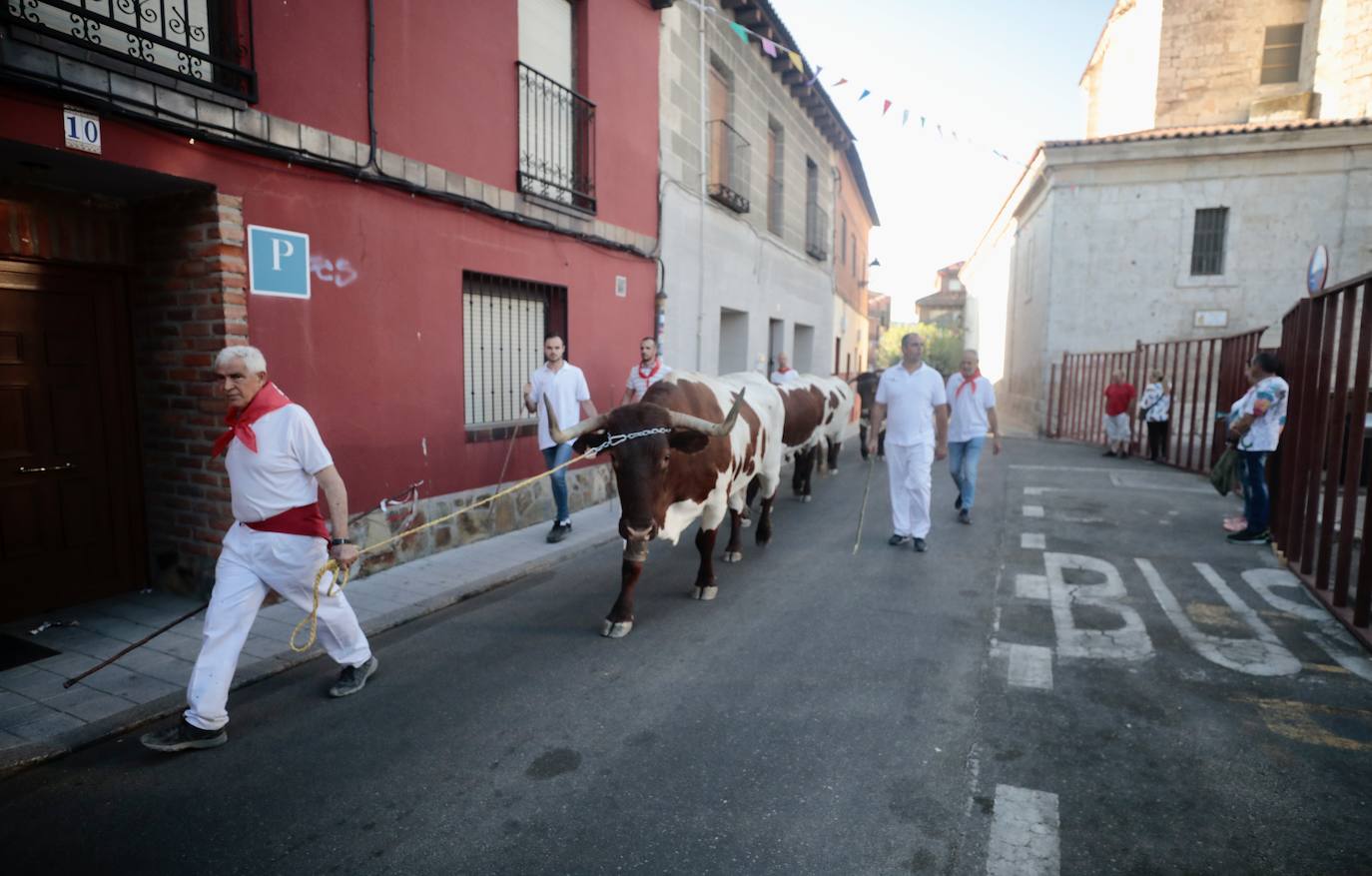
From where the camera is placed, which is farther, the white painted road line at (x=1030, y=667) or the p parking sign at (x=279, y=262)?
the p parking sign at (x=279, y=262)

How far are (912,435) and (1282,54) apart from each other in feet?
75.3

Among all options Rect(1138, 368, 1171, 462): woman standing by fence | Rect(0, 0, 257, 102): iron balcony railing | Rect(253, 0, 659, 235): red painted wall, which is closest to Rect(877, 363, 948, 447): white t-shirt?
Rect(253, 0, 659, 235): red painted wall

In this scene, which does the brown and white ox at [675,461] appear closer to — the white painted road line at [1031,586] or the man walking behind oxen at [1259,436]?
the white painted road line at [1031,586]

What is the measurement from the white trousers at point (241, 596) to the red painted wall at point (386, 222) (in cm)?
211

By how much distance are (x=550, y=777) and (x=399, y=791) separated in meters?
0.59

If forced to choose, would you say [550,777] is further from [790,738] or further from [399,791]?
[790,738]

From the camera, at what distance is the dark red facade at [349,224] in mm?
4570

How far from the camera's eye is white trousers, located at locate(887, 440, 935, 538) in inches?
266

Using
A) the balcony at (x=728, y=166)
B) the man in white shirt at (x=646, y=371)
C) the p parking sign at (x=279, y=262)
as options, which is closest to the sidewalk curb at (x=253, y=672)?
the man in white shirt at (x=646, y=371)

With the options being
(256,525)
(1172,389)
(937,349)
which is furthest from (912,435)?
(937,349)

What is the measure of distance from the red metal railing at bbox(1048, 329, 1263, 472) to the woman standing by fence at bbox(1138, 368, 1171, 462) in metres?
0.10

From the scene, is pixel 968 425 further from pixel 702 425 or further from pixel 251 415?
pixel 251 415

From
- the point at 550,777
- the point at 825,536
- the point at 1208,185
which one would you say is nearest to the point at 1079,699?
the point at 550,777

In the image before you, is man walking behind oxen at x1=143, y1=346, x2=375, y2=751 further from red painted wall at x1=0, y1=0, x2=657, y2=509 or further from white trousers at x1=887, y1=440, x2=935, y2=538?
white trousers at x1=887, y1=440, x2=935, y2=538
